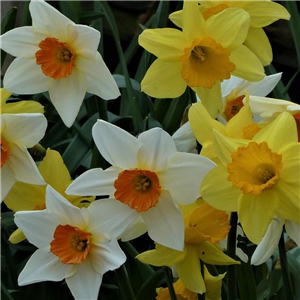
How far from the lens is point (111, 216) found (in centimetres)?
71

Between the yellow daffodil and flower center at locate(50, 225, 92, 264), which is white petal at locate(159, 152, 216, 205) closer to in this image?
flower center at locate(50, 225, 92, 264)

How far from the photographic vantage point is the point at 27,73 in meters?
0.86

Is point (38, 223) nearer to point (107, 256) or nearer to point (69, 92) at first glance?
point (107, 256)

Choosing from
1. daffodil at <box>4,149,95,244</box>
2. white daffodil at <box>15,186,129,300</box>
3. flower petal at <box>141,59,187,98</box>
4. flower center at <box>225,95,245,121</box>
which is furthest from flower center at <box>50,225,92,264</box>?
flower center at <box>225,95,245,121</box>

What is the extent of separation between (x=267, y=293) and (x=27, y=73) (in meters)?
0.60

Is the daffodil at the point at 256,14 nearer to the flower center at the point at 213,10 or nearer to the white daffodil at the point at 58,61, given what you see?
the flower center at the point at 213,10

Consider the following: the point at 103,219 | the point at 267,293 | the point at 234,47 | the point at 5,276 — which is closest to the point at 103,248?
the point at 103,219

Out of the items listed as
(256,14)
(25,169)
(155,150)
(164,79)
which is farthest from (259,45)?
(25,169)

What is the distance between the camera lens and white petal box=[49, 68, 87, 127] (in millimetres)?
852

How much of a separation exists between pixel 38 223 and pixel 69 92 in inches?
7.9

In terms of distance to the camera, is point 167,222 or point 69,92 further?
point 69,92

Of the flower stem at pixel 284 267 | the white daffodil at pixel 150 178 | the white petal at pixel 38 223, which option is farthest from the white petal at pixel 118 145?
the flower stem at pixel 284 267

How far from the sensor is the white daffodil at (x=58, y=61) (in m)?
0.83

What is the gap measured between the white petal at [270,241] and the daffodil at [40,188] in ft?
0.78
